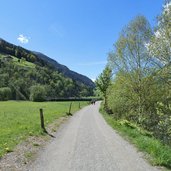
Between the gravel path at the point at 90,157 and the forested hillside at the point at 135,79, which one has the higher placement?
the forested hillside at the point at 135,79

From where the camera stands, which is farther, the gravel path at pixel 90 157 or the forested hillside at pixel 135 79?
the forested hillside at pixel 135 79

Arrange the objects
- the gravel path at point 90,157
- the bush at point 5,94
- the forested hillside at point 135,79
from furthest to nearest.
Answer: the bush at point 5,94
the forested hillside at point 135,79
the gravel path at point 90,157

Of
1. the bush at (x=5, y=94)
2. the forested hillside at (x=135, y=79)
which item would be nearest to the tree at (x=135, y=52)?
the forested hillside at (x=135, y=79)

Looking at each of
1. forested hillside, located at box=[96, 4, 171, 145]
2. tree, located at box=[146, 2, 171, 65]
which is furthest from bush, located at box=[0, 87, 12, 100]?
tree, located at box=[146, 2, 171, 65]

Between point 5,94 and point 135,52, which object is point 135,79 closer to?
point 135,52

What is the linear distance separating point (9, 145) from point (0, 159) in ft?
10.3

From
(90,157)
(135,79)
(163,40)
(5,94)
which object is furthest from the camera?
(5,94)

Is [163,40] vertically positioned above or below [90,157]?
above

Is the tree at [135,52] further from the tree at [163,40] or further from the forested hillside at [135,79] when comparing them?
the tree at [163,40]

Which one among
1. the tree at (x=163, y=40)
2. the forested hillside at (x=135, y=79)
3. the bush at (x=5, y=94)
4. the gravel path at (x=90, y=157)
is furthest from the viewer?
the bush at (x=5, y=94)

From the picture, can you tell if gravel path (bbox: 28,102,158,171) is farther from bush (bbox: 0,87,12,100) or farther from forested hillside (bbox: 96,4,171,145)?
bush (bbox: 0,87,12,100)

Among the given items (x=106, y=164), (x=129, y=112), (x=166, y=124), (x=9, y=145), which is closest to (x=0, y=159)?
(x=9, y=145)

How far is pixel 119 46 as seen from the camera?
35656mm

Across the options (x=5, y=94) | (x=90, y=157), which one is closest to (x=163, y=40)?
(x=90, y=157)
